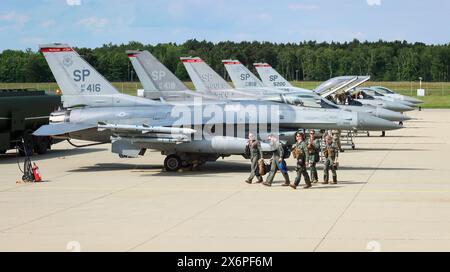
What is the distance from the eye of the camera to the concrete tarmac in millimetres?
12852

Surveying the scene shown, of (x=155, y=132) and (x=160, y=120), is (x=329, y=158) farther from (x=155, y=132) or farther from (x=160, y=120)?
(x=160, y=120)

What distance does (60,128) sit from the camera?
2305cm

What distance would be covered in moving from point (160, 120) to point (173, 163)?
54.3 inches

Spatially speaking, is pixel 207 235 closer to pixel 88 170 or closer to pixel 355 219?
pixel 355 219

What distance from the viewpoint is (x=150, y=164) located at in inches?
1011

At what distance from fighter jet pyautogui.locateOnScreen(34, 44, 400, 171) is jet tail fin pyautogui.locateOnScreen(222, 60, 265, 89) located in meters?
17.0

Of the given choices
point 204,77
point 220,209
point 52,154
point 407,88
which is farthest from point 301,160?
point 407,88

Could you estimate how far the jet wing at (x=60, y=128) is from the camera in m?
22.7

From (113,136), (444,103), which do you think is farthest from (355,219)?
(444,103)

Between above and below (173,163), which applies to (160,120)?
above

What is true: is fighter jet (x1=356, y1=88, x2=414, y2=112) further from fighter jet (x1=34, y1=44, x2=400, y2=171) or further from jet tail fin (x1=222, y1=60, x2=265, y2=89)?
fighter jet (x1=34, y1=44, x2=400, y2=171)

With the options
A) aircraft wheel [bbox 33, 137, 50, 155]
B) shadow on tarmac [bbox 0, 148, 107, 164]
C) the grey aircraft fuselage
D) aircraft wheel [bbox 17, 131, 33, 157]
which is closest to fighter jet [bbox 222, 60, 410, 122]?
the grey aircraft fuselage

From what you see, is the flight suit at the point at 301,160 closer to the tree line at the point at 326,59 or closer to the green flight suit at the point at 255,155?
the green flight suit at the point at 255,155
